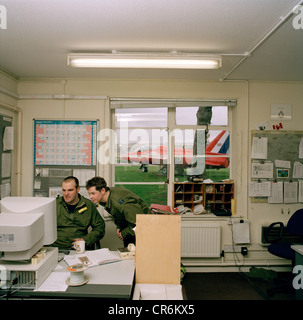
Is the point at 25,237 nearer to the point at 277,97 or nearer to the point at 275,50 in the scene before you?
the point at 275,50

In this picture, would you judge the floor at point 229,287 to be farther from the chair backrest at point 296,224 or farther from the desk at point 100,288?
the desk at point 100,288

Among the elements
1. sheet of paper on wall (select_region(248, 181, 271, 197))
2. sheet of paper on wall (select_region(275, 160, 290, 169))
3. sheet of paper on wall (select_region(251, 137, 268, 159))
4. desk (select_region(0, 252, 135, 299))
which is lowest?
desk (select_region(0, 252, 135, 299))

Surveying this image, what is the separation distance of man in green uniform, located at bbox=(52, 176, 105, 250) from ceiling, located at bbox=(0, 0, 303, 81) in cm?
148

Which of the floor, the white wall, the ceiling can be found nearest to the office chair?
the floor

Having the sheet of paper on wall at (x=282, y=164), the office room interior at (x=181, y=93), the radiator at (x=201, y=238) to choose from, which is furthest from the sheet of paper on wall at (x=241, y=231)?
the sheet of paper on wall at (x=282, y=164)

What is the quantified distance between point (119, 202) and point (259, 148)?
2312 mm

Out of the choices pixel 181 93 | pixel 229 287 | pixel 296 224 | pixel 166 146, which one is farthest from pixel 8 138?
pixel 296 224

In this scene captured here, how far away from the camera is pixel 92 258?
2.11m

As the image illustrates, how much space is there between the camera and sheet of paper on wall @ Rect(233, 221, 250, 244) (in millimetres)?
3641

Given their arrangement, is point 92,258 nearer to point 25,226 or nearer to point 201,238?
point 25,226

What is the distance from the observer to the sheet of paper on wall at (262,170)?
3680mm

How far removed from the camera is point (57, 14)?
1950 millimetres

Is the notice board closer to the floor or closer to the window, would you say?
the window

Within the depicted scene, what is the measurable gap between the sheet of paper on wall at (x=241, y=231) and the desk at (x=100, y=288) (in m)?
2.22
